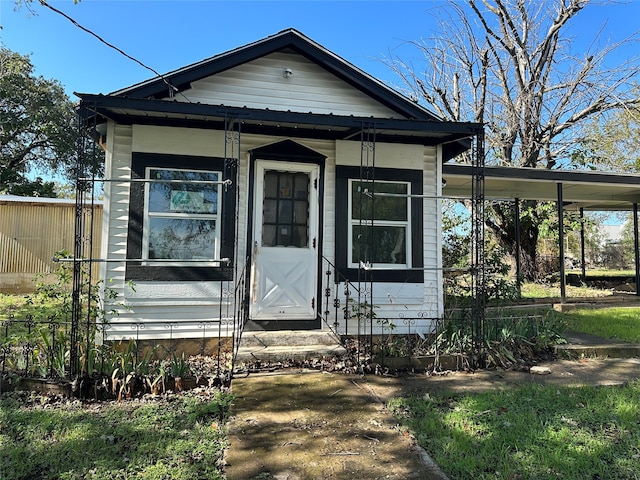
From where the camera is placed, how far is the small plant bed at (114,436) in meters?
2.88

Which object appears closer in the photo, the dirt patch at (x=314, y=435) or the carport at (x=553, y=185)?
the dirt patch at (x=314, y=435)

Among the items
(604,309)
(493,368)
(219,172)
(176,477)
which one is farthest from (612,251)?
(176,477)

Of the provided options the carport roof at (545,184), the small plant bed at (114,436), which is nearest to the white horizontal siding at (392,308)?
the small plant bed at (114,436)

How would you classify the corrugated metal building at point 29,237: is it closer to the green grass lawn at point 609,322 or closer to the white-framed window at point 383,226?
the white-framed window at point 383,226

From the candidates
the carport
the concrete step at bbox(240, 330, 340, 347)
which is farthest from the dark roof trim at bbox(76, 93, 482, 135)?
the concrete step at bbox(240, 330, 340, 347)

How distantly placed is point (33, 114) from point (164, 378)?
1984cm

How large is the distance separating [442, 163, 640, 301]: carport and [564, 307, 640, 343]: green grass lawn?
91 cm

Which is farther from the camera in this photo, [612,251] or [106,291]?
[612,251]

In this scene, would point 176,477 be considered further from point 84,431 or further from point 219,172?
point 219,172

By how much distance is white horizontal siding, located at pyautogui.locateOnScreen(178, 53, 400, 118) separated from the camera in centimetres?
618

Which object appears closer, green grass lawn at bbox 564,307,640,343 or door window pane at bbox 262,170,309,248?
door window pane at bbox 262,170,309,248

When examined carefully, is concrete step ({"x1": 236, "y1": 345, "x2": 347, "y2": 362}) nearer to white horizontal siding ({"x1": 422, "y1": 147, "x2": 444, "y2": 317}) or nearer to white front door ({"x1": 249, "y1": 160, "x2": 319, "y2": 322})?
white front door ({"x1": 249, "y1": 160, "x2": 319, "y2": 322})

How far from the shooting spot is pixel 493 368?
5383 mm

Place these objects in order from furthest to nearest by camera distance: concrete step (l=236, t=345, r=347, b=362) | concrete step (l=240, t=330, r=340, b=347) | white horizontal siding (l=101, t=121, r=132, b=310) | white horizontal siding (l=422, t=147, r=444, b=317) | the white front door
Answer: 1. white horizontal siding (l=422, t=147, r=444, b=317)
2. the white front door
3. white horizontal siding (l=101, t=121, r=132, b=310)
4. concrete step (l=240, t=330, r=340, b=347)
5. concrete step (l=236, t=345, r=347, b=362)
